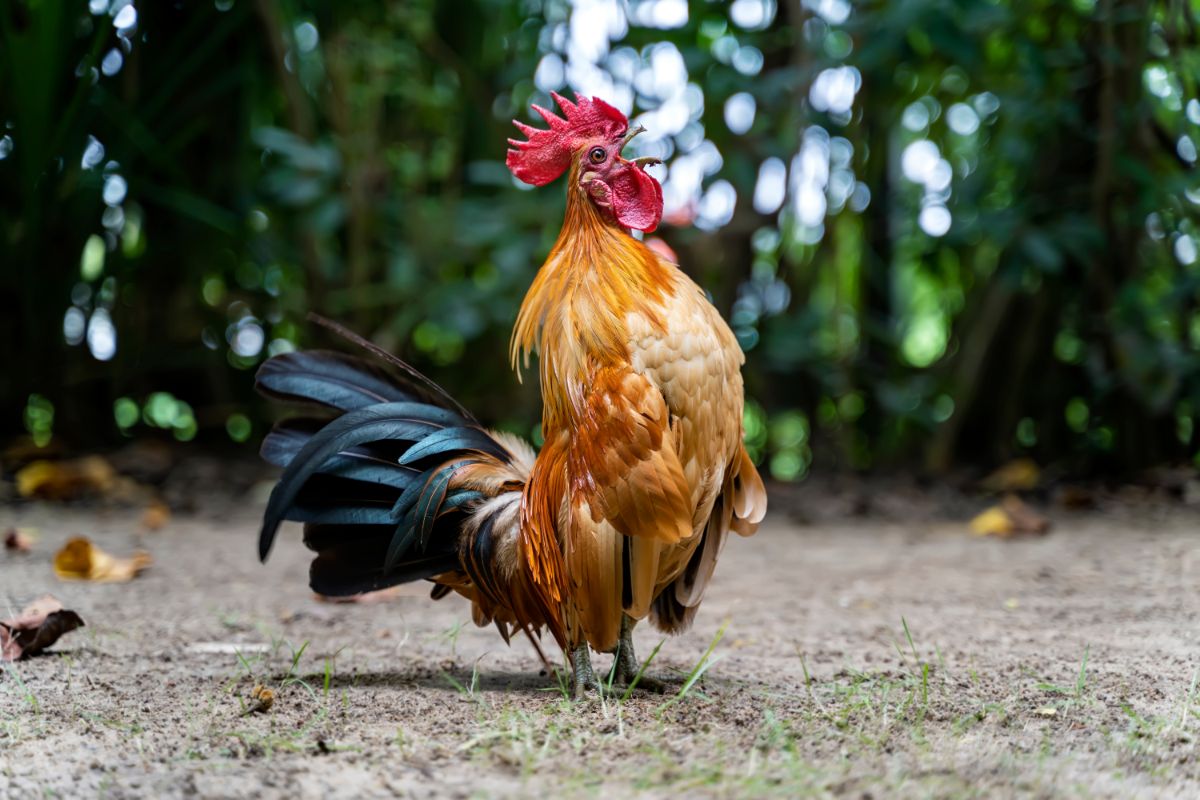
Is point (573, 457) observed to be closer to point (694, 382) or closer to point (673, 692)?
point (694, 382)

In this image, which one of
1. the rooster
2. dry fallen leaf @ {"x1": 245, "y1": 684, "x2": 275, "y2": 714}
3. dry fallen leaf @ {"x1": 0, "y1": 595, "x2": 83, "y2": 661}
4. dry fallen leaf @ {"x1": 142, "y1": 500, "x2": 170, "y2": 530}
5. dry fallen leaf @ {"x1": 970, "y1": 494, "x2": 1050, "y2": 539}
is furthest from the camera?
dry fallen leaf @ {"x1": 142, "y1": 500, "x2": 170, "y2": 530}

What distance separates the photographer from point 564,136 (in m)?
2.84

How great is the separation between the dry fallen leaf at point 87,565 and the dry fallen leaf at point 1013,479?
445 centimetres

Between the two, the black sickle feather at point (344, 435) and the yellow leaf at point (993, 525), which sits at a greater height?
the black sickle feather at point (344, 435)

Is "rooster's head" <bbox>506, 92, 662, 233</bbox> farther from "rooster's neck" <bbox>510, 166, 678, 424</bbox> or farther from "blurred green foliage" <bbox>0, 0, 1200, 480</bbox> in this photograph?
"blurred green foliage" <bbox>0, 0, 1200, 480</bbox>

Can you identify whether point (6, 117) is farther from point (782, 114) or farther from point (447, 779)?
point (447, 779)

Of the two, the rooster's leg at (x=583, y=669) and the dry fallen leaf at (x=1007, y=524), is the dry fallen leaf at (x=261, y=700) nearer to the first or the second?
the rooster's leg at (x=583, y=669)

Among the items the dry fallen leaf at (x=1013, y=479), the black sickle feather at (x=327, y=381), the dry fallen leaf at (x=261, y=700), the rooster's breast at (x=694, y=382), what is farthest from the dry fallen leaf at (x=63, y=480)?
the dry fallen leaf at (x=1013, y=479)

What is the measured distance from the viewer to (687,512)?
247 cm

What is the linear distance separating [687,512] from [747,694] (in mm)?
507

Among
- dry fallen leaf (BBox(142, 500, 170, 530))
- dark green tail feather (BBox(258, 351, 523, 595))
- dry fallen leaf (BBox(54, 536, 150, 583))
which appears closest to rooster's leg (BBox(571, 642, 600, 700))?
dark green tail feather (BBox(258, 351, 523, 595))

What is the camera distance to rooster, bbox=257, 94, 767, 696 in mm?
2527

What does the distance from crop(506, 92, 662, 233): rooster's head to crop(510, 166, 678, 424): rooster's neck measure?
34mm

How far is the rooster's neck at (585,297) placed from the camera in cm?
260
